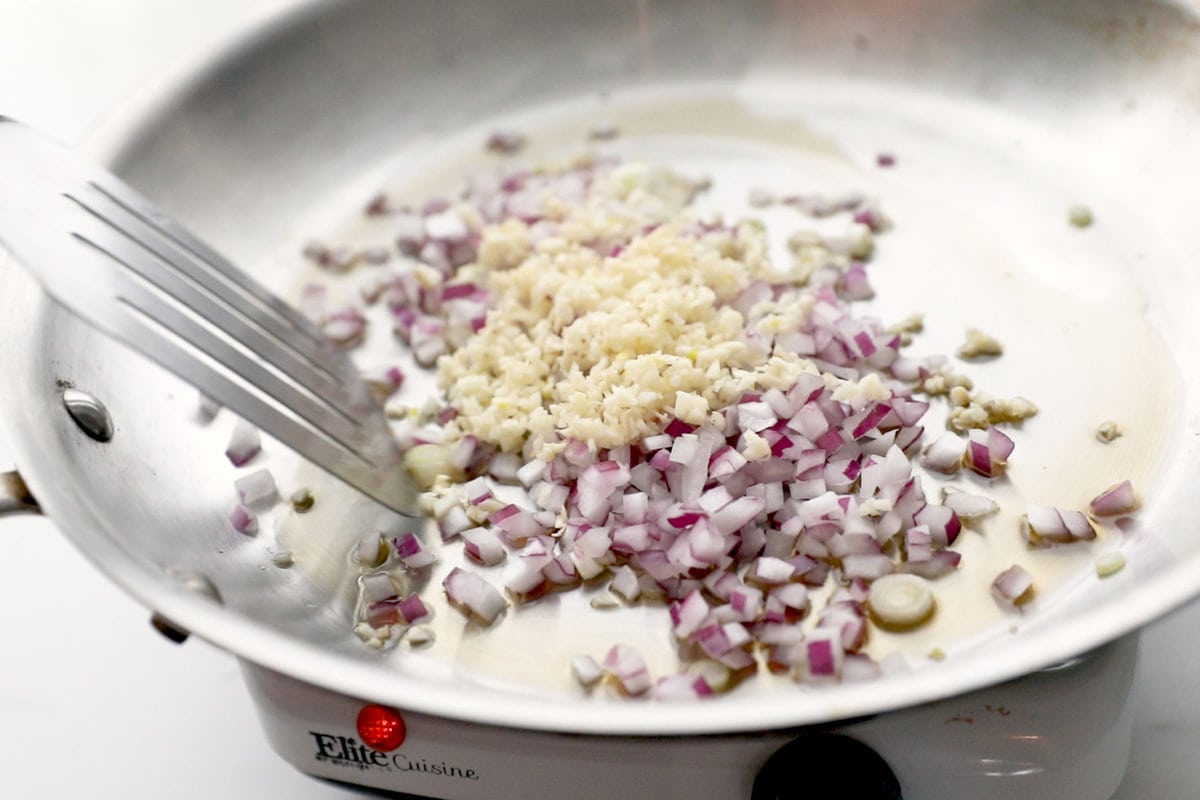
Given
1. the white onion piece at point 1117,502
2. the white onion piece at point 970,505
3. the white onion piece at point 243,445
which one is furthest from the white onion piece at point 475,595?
the white onion piece at point 1117,502

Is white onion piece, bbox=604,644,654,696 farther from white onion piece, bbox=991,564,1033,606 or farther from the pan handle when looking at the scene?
the pan handle

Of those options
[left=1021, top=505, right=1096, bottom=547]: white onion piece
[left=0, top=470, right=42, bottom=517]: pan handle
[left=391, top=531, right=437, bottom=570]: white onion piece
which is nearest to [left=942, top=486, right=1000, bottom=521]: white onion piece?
[left=1021, top=505, right=1096, bottom=547]: white onion piece

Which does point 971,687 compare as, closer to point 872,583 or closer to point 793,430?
point 872,583

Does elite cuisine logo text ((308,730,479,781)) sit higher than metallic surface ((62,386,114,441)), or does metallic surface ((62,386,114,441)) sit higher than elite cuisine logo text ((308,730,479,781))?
metallic surface ((62,386,114,441))

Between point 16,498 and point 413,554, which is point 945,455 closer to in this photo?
point 413,554

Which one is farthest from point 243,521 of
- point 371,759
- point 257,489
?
point 371,759

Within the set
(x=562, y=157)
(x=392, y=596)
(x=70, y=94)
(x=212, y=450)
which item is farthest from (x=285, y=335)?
(x=70, y=94)
